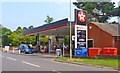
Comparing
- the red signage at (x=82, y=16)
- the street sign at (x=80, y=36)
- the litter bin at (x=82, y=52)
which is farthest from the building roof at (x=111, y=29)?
the litter bin at (x=82, y=52)

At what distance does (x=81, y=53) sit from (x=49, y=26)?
12.3 m

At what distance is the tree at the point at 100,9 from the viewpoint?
63062mm

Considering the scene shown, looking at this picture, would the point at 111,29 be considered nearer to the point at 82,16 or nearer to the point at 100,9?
the point at 82,16

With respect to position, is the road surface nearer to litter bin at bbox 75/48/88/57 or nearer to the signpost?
litter bin at bbox 75/48/88/57

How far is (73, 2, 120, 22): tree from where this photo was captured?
63.1 m

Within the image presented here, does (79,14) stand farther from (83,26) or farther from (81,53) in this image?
(81,53)

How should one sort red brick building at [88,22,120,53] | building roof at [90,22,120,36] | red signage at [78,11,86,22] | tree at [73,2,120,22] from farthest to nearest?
tree at [73,2,120,22]
building roof at [90,22,120,36]
red brick building at [88,22,120,53]
red signage at [78,11,86,22]

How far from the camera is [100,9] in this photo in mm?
66250

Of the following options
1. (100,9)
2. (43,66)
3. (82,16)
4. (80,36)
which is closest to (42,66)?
(43,66)

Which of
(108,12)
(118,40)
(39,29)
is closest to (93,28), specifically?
(118,40)

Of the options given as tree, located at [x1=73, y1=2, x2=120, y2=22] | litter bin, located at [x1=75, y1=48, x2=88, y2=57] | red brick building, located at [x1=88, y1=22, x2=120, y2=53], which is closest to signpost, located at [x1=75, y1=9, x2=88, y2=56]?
litter bin, located at [x1=75, y1=48, x2=88, y2=57]

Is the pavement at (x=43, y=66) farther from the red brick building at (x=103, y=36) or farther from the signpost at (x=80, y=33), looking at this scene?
the red brick building at (x=103, y=36)

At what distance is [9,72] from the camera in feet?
59.5

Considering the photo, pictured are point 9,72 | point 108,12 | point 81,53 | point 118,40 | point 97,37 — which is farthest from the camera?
point 108,12
